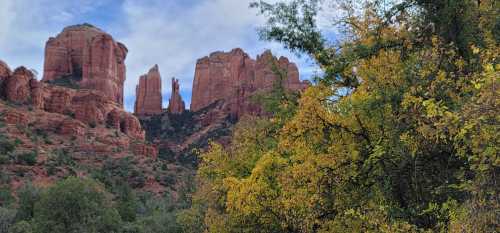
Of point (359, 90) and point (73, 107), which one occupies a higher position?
point (73, 107)

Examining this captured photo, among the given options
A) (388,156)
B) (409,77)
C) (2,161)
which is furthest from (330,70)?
(2,161)

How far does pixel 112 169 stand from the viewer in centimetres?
6062

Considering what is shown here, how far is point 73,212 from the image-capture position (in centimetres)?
3031

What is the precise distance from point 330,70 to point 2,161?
4679 centimetres

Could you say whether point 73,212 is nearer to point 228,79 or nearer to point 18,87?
point 18,87

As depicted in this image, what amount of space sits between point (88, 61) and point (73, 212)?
75.0 m

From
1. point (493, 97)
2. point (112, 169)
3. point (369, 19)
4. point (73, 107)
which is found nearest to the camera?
point (493, 97)

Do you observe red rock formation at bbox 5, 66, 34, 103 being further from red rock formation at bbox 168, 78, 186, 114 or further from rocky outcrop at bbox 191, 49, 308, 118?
red rock formation at bbox 168, 78, 186, 114

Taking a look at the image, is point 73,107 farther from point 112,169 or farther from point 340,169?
point 340,169

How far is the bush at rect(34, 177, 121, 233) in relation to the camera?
1152 inches

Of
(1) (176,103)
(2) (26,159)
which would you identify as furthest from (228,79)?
(2) (26,159)

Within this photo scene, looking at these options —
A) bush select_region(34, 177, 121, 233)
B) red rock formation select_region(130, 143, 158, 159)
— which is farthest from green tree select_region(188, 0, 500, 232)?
red rock formation select_region(130, 143, 158, 159)

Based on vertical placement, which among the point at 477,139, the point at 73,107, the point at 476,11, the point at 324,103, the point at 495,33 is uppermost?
the point at 73,107

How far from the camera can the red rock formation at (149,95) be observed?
123m
